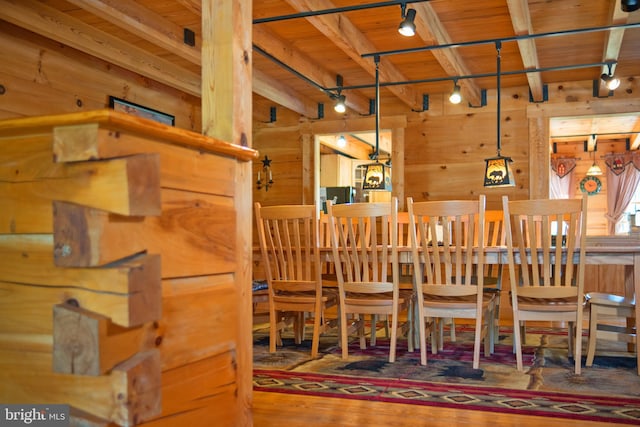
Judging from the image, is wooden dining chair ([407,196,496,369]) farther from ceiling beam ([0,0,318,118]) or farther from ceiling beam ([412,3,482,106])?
ceiling beam ([0,0,318,118])

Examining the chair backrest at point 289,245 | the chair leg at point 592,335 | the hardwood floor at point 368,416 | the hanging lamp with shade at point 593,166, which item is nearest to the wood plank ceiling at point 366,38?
the chair backrest at point 289,245

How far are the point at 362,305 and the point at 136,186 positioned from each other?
2591 millimetres

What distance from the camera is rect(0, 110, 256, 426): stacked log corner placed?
4.03 feet

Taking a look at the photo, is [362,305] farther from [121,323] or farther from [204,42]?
[121,323]

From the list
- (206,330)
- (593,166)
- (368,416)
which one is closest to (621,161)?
(593,166)

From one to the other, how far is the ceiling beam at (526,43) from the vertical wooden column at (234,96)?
2124mm

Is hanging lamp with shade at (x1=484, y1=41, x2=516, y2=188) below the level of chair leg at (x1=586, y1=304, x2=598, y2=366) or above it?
above

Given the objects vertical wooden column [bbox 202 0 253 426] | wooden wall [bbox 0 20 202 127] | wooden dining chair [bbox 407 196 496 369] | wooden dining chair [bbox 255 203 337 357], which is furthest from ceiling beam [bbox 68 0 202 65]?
wooden dining chair [bbox 407 196 496 369]

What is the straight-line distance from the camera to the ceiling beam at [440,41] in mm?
3840

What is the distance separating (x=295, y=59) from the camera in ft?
15.8

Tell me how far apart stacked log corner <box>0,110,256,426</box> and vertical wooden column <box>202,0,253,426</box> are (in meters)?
0.26

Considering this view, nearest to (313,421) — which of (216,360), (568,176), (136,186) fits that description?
(216,360)

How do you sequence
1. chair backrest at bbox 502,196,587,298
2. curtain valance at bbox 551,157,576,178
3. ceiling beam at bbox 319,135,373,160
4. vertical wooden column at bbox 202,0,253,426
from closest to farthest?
vertical wooden column at bbox 202,0,253,426 < chair backrest at bbox 502,196,587,298 < ceiling beam at bbox 319,135,373,160 < curtain valance at bbox 551,157,576,178

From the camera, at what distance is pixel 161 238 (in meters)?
1.39
